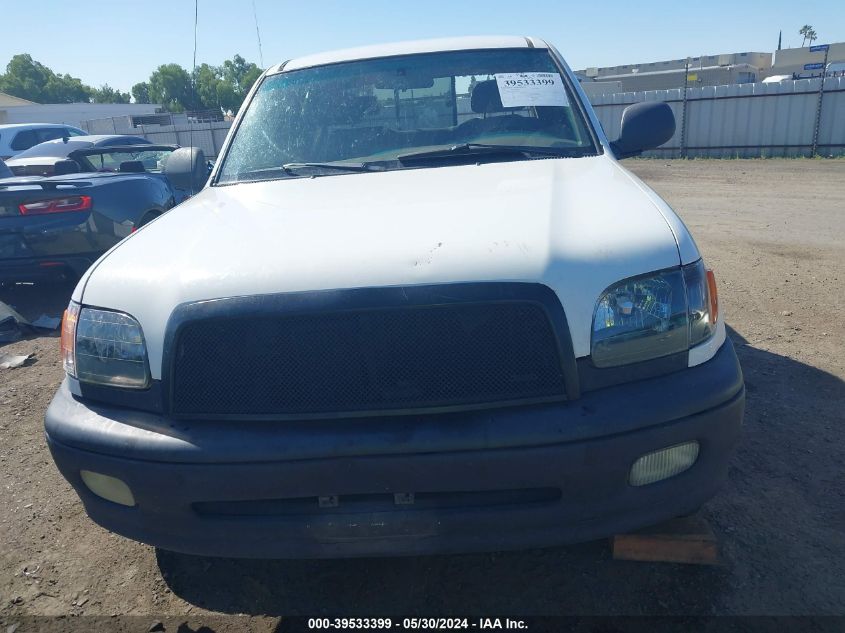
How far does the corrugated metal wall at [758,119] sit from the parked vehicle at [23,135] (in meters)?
13.0

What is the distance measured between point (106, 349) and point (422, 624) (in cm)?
141

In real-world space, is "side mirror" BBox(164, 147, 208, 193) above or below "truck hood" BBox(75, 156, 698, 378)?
above

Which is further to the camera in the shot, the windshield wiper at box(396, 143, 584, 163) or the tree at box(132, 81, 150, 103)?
the tree at box(132, 81, 150, 103)

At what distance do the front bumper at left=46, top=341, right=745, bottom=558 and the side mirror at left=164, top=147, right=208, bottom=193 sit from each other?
206cm

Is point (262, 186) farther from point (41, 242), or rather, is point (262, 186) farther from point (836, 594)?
point (41, 242)

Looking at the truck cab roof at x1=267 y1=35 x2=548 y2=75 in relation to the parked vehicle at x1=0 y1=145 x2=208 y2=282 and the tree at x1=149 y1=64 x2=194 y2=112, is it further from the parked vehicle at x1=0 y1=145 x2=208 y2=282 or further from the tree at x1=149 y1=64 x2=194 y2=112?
the tree at x1=149 y1=64 x2=194 y2=112

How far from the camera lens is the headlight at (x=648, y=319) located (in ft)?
6.59

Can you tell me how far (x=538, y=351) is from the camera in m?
1.98

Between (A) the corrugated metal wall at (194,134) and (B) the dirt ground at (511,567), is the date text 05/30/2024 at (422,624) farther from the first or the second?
(A) the corrugated metal wall at (194,134)

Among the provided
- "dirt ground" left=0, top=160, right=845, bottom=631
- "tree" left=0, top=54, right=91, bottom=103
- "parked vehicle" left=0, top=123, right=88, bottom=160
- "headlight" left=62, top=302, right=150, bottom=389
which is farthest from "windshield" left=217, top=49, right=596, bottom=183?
"tree" left=0, top=54, right=91, bottom=103

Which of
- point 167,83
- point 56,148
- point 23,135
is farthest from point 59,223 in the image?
point 167,83

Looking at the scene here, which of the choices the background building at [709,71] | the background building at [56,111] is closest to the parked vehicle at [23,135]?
the background building at [709,71]

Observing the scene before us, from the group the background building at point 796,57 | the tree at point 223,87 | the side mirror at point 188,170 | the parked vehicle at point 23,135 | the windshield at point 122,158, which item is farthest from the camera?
the tree at point 223,87

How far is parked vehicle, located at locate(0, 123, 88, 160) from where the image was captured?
516 inches
